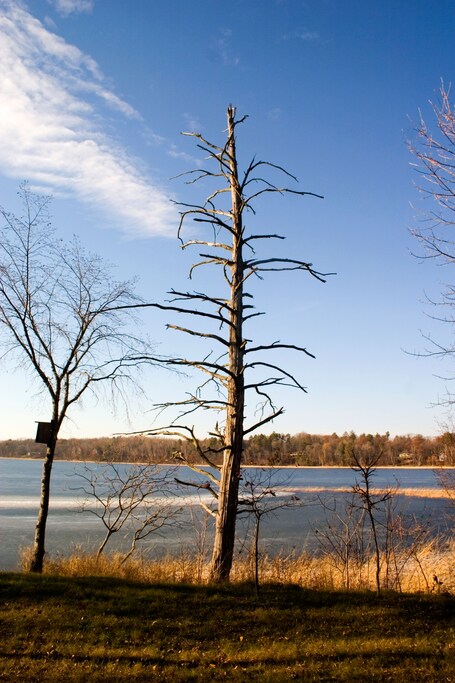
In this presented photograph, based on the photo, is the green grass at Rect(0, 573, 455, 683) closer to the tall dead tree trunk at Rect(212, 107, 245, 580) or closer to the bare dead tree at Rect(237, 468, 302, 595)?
the tall dead tree trunk at Rect(212, 107, 245, 580)

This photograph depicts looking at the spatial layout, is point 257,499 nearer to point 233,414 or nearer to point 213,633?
point 233,414

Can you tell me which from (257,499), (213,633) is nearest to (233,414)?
(257,499)

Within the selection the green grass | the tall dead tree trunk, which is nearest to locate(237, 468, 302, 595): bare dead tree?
the tall dead tree trunk

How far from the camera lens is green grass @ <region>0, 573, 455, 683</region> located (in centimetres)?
525

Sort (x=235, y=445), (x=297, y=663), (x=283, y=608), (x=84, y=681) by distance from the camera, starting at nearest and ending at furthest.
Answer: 1. (x=84, y=681)
2. (x=297, y=663)
3. (x=283, y=608)
4. (x=235, y=445)

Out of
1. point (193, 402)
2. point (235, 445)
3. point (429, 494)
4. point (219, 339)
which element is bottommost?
point (429, 494)

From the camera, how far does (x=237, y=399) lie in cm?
912

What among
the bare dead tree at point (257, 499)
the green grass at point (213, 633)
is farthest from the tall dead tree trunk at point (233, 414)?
the green grass at point (213, 633)

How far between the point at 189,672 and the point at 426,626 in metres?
3.25

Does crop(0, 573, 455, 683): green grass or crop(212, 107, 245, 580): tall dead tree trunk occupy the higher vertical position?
crop(212, 107, 245, 580): tall dead tree trunk

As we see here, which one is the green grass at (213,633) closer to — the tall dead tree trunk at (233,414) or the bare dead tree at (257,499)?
the tall dead tree trunk at (233,414)

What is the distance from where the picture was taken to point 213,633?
21.3 feet

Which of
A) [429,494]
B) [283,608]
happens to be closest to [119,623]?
[283,608]

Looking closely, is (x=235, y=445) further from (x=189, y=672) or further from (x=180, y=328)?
(x=189, y=672)
